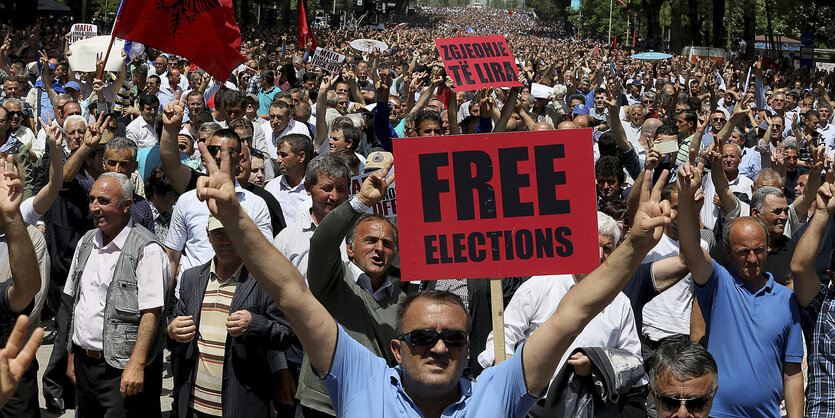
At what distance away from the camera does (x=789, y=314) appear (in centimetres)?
467

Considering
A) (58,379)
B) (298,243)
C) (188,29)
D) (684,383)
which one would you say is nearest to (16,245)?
(298,243)

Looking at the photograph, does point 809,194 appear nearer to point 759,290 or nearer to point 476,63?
point 759,290

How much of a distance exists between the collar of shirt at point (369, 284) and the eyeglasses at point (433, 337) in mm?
1453

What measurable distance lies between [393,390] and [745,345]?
206cm

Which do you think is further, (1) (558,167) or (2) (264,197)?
(2) (264,197)

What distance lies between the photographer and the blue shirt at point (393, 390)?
311 cm

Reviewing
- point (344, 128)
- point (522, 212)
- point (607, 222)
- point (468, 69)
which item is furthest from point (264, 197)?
point (468, 69)

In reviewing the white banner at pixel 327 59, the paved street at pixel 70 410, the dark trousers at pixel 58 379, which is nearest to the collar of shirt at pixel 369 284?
the dark trousers at pixel 58 379

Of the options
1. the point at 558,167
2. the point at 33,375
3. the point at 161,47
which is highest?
the point at 161,47

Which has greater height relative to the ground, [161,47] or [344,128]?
[161,47]

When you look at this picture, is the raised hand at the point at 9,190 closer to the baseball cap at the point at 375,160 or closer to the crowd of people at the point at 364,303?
the crowd of people at the point at 364,303

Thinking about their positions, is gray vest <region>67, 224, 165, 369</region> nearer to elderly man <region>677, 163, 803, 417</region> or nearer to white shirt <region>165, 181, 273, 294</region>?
white shirt <region>165, 181, 273, 294</region>

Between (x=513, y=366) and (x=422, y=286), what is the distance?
104 inches

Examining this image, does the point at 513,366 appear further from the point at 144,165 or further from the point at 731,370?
the point at 144,165
